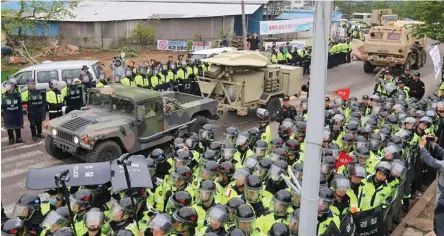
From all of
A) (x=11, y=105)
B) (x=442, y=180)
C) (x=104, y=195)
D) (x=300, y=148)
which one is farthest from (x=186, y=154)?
(x=11, y=105)

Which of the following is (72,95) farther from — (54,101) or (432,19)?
(432,19)

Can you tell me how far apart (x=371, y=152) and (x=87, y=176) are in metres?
4.56

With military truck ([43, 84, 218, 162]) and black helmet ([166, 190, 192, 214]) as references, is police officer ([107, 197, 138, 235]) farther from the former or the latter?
military truck ([43, 84, 218, 162])

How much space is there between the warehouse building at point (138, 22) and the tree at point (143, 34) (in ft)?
1.84

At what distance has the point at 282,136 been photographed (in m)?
8.90

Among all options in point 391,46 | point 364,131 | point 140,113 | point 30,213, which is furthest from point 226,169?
point 391,46

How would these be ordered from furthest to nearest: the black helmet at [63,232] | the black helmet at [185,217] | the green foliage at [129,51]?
the green foliage at [129,51] → the black helmet at [185,217] → the black helmet at [63,232]

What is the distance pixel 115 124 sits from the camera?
374 inches

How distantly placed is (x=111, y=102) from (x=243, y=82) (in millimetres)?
4180

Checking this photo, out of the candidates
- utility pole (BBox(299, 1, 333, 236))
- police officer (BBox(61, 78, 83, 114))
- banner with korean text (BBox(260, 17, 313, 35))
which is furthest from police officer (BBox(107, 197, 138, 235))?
banner with korean text (BBox(260, 17, 313, 35))

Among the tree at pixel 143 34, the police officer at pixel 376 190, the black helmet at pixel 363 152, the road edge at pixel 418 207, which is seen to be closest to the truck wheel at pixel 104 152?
the black helmet at pixel 363 152

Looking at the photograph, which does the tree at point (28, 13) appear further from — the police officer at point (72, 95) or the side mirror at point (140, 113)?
the side mirror at point (140, 113)

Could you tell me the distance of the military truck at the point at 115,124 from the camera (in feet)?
30.4

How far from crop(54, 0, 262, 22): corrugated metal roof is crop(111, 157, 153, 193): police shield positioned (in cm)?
2423
